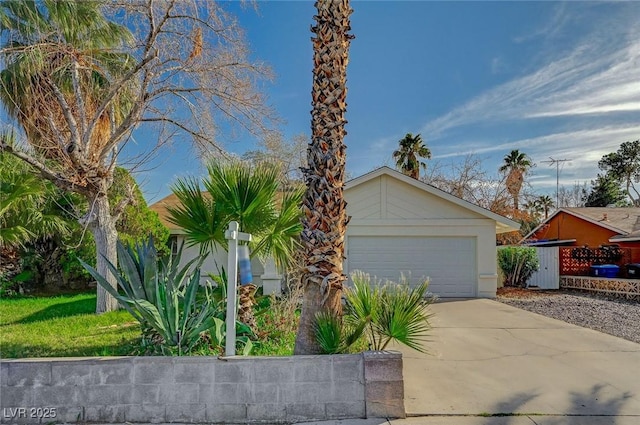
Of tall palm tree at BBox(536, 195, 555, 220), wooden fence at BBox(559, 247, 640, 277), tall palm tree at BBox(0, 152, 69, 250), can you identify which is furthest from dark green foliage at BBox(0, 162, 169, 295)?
tall palm tree at BBox(536, 195, 555, 220)

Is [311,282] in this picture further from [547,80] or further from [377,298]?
[547,80]

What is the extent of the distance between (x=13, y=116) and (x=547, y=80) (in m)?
15.5

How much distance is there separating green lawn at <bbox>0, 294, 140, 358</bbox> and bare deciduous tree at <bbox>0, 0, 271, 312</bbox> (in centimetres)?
107

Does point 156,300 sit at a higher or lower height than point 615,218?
lower

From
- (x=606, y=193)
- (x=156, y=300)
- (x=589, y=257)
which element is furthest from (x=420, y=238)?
(x=606, y=193)

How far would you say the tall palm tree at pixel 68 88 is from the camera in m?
8.27

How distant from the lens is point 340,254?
4781 millimetres

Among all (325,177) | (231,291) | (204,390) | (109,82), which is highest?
(109,82)

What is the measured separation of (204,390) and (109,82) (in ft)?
29.9

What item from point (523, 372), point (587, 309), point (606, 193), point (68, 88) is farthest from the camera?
point (606, 193)

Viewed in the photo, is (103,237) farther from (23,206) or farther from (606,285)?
(606,285)

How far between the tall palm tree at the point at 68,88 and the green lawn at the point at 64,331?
3.46 feet

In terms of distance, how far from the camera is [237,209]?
6.01 metres

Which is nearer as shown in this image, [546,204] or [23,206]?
[23,206]
